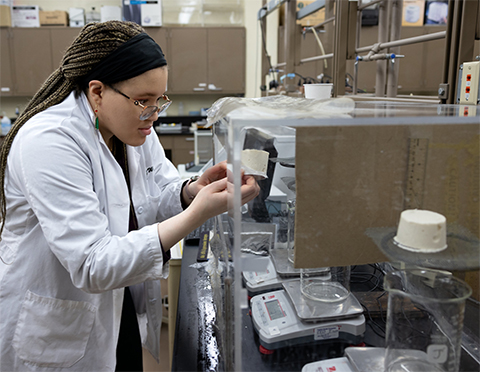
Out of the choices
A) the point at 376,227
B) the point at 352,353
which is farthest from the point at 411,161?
the point at 352,353

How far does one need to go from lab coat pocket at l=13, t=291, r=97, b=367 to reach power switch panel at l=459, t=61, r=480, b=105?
1.17 m

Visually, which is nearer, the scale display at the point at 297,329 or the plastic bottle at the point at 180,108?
the scale display at the point at 297,329

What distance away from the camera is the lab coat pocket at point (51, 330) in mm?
1004

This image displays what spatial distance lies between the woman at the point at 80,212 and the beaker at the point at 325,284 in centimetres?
27

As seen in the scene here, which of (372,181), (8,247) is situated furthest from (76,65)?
(372,181)

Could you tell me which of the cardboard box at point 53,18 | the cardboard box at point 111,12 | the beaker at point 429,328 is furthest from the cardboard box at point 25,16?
the beaker at point 429,328

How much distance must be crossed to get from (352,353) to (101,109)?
0.80m

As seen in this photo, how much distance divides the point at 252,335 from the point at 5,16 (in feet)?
18.0

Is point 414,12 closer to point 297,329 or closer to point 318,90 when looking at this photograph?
point 318,90

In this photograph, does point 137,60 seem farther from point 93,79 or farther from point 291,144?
point 291,144

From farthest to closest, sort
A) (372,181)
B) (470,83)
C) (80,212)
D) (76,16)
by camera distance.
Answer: (76,16) → (470,83) → (80,212) → (372,181)

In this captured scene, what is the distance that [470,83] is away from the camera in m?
1.10

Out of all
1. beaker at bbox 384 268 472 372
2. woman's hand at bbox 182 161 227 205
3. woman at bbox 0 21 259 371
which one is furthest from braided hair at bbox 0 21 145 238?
beaker at bbox 384 268 472 372

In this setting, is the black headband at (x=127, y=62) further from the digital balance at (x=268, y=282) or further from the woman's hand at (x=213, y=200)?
the digital balance at (x=268, y=282)
